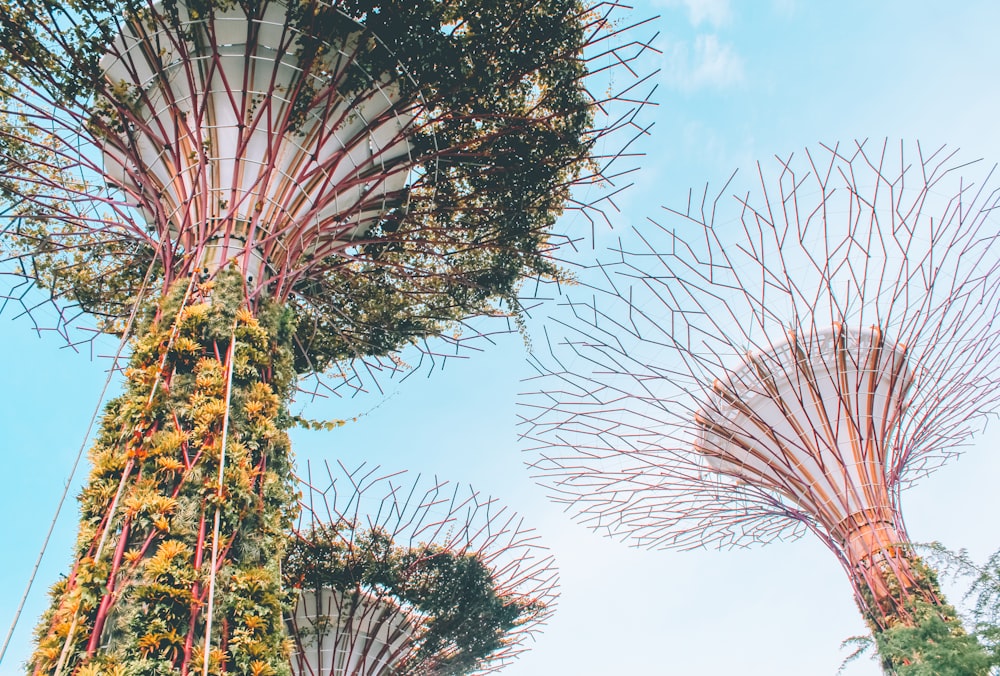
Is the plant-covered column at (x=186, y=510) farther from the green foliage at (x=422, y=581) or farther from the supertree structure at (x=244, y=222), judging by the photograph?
the green foliage at (x=422, y=581)

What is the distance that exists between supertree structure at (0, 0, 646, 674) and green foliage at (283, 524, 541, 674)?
4.13 metres

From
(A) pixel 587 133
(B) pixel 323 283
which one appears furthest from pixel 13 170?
(A) pixel 587 133

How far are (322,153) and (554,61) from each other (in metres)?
2.86

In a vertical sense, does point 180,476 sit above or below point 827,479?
below

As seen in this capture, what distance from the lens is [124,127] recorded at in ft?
27.5

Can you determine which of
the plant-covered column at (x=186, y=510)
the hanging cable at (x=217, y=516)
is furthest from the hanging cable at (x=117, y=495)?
the hanging cable at (x=217, y=516)

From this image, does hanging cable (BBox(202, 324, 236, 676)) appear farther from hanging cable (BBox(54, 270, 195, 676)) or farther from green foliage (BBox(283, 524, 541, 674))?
green foliage (BBox(283, 524, 541, 674))

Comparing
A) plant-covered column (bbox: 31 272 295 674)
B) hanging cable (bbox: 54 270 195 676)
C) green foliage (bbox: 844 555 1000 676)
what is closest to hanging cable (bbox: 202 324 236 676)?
plant-covered column (bbox: 31 272 295 674)

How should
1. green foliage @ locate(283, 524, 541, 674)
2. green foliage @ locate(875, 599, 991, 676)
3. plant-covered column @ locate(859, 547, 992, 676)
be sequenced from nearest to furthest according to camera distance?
green foliage @ locate(875, 599, 991, 676) → plant-covered column @ locate(859, 547, 992, 676) → green foliage @ locate(283, 524, 541, 674)

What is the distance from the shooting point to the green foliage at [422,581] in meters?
14.6

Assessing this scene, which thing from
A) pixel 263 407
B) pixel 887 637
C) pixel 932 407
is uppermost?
pixel 932 407

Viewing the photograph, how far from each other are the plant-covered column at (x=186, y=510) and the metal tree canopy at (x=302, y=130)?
3.31 feet

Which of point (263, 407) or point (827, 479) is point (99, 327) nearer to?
point (263, 407)

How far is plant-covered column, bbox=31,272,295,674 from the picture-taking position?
16.0 ft
